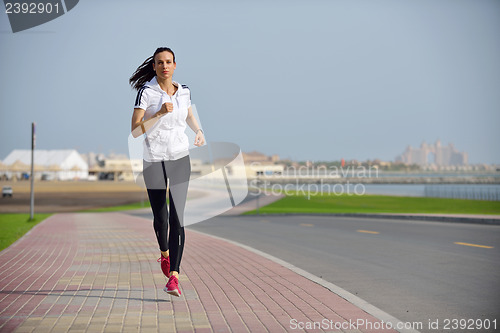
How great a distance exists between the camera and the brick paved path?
5.34m

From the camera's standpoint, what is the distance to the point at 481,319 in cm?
606

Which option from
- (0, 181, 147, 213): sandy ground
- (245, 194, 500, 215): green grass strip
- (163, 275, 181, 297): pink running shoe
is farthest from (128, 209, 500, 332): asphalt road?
(0, 181, 147, 213): sandy ground

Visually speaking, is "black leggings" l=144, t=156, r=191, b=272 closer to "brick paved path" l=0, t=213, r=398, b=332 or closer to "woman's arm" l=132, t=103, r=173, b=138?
"woman's arm" l=132, t=103, r=173, b=138

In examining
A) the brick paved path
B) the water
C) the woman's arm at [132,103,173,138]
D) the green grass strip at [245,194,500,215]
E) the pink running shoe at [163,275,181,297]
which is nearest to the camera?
the brick paved path

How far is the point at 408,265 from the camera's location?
10398mm

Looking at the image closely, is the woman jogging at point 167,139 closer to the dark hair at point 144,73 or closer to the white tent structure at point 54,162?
the dark hair at point 144,73

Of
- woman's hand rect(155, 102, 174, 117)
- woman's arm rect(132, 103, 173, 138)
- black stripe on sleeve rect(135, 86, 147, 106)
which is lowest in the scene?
woman's arm rect(132, 103, 173, 138)

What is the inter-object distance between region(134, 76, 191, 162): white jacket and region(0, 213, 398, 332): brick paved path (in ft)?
4.95

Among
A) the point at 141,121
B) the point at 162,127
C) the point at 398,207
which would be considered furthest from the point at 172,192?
the point at 398,207

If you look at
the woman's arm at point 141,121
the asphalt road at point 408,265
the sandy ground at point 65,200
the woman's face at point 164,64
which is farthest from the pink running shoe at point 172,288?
the sandy ground at point 65,200

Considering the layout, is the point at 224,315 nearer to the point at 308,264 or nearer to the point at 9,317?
the point at 9,317

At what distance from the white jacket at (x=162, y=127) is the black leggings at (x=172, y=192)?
0.09 meters

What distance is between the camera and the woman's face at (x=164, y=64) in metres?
6.13

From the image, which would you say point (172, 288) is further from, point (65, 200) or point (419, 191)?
point (419, 191)
